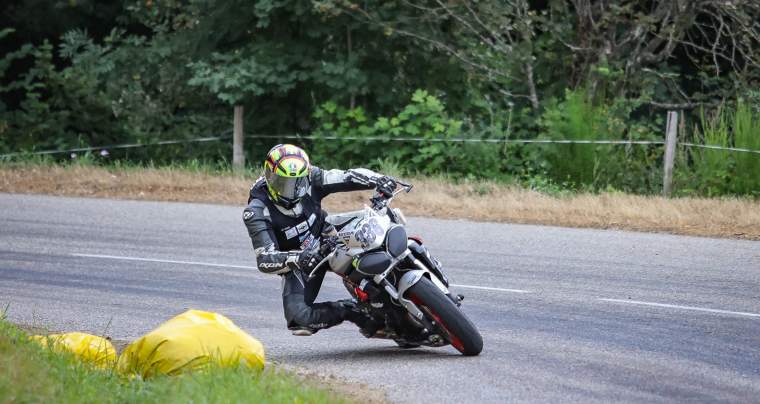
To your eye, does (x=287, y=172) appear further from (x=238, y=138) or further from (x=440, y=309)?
(x=238, y=138)

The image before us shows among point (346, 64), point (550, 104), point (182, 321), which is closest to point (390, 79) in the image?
point (346, 64)

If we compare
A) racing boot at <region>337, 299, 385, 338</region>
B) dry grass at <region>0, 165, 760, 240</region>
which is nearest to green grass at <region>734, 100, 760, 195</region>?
dry grass at <region>0, 165, 760, 240</region>

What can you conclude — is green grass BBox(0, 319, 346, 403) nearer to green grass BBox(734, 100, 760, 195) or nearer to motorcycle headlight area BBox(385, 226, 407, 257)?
motorcycle headlight area BBox(385, 226, 407, 257)

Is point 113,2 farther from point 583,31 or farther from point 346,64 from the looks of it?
point 583,31

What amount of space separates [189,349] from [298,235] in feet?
6.01

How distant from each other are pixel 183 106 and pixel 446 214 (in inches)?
297

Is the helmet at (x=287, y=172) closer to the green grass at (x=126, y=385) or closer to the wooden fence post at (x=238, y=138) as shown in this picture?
the green grass at (x=126, y=385)

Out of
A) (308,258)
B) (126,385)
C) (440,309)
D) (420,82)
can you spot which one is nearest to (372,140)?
(420,82)

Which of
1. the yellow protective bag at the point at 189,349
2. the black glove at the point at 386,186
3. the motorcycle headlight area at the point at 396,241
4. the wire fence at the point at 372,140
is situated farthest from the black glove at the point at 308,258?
the wire fence at the point at 372,140

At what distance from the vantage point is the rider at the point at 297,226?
336 inches

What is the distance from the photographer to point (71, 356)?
7.66 m

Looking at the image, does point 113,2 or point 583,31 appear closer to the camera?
point 583,31

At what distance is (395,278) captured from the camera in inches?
325

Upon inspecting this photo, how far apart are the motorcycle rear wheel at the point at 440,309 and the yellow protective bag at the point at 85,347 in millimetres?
2013
